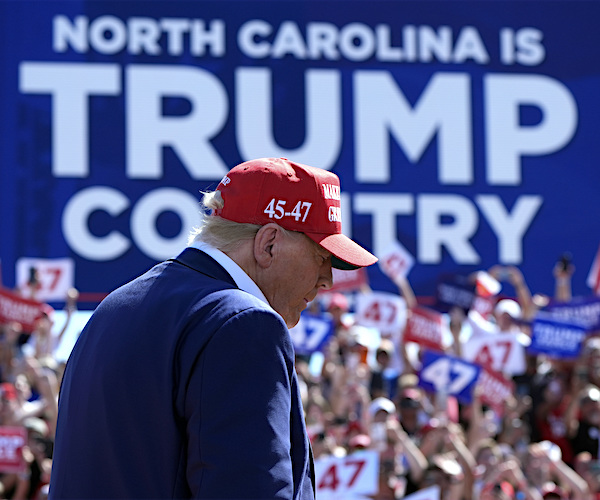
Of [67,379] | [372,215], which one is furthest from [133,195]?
[67,379]

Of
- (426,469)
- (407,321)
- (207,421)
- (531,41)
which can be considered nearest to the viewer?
(207,421)

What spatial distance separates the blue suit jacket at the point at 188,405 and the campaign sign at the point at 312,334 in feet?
27.1

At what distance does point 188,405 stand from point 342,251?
0.38 metres

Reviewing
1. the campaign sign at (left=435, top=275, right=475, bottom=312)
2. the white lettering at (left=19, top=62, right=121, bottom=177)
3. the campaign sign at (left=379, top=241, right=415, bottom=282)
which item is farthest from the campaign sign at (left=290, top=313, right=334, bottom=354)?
the white lettering at (left=19, top=62, right=121, bottom=177)

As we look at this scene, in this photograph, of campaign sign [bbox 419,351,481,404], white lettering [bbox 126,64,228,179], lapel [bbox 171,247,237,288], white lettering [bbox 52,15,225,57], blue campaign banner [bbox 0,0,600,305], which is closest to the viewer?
lapel [bbox 171,247,237,288]

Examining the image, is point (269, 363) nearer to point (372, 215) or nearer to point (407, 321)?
point (407, 321)

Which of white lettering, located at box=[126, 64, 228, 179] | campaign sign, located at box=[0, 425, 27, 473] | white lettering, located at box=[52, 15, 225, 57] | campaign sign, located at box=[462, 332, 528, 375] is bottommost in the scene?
campaign sign, located at box=[0, 425, 27, 473]

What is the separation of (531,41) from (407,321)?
6.18 metres

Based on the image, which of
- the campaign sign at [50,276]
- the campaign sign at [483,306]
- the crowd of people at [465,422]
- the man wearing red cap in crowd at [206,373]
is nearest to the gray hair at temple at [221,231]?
the man wearing red cap in crowd at [206,373]

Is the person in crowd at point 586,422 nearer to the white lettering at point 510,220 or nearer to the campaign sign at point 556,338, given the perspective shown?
the campaign sign at point 556,338

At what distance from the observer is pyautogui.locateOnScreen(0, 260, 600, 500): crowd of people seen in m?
7.04

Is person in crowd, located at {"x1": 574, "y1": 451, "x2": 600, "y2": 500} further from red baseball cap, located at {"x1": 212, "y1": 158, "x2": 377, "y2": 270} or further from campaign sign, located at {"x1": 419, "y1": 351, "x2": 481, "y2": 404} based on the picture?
red baseball cap, located at {"x1": 212, "y1": 158, "x2": 377, "y2": 270}

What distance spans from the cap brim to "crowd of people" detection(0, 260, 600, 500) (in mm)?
5156

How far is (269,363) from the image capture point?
4.92 feet
